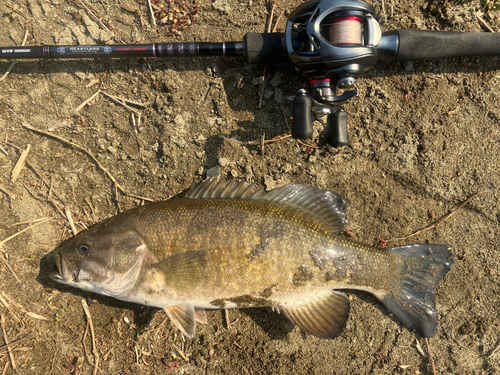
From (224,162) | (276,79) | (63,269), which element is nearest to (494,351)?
(224,162)

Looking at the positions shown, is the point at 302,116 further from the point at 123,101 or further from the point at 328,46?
the point at 123,101

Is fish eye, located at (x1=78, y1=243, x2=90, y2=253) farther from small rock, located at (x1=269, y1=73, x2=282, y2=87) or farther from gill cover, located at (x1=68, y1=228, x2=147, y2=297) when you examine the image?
small rock, located at (x1=269, y1=73, x2=282, y2=87)

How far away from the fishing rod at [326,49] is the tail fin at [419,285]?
45.7 inches

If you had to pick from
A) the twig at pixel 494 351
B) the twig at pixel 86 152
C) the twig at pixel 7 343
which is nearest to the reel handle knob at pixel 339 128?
the twig at pixel 86 152

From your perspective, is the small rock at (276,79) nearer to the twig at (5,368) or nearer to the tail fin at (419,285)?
the tail fin at (419,285)

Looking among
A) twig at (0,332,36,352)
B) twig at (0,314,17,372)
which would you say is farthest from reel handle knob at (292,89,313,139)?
twig at (0,314,17,372)

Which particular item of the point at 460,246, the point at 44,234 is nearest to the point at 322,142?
the point at 460,246

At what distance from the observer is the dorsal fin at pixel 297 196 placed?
2.54 metres

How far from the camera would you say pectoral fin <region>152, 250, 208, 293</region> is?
2311 millimetres

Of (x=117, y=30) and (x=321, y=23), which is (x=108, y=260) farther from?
(x=321, y=23)

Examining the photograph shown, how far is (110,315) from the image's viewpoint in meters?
2.85

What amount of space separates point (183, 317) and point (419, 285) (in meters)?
2.00

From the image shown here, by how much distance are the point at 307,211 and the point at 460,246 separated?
150cm

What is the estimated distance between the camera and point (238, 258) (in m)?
2.31
